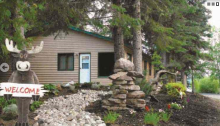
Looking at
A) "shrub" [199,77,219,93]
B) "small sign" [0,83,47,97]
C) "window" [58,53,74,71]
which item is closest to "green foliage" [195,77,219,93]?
"shrub" [199,77,219,93]

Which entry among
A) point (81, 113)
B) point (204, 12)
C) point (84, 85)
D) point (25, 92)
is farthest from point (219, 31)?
point (25, 92)

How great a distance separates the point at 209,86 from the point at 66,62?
15.9 meters

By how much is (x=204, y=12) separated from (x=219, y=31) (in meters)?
8.33

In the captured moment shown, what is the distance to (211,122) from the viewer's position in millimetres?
7035

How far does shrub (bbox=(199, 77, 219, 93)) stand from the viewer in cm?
2398

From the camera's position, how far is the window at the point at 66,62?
1545cm

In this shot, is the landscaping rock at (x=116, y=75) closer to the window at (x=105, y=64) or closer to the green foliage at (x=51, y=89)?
the green foliage at (x=51, y=89)

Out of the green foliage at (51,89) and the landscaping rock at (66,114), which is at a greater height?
the green foliage at (51,89)

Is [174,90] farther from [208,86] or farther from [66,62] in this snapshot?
[208,86]

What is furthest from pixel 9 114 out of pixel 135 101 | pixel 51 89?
pixel 51 89

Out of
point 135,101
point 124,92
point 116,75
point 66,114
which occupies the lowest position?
point 66,114

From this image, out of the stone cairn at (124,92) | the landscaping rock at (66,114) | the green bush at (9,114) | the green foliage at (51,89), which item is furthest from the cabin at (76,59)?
the green bush at (9,114)

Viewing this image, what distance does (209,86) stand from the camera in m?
24.3

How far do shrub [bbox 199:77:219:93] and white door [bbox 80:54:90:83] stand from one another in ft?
48.1
